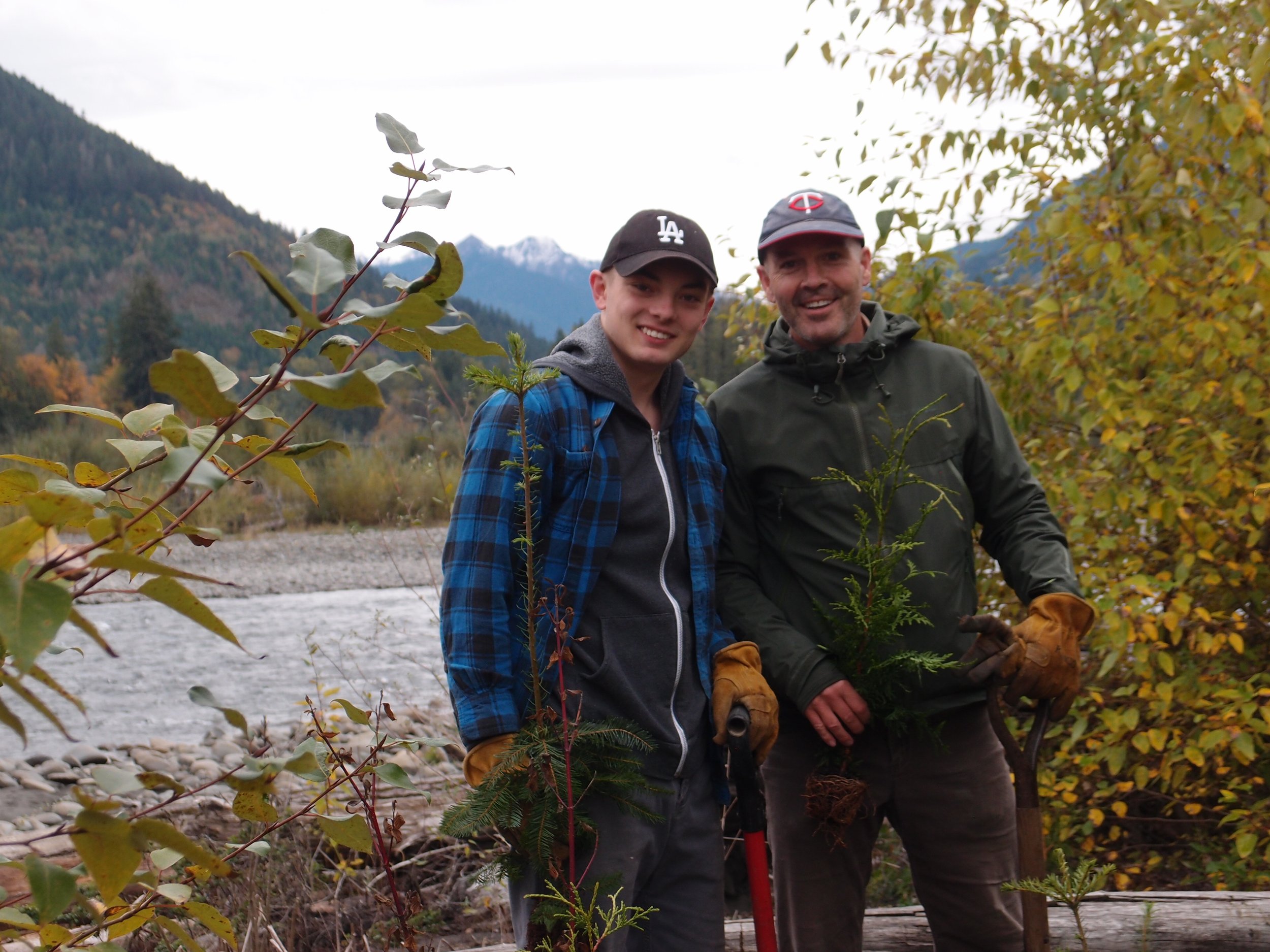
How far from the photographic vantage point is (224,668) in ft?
32.7

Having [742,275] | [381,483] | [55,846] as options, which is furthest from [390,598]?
[742,275]

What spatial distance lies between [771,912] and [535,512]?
3.28 feet

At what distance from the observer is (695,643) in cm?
243

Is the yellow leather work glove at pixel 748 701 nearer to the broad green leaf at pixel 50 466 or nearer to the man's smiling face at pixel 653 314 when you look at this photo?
the man's smiling face at pixel 653 314

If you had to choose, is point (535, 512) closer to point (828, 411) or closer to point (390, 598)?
point (828, 411)

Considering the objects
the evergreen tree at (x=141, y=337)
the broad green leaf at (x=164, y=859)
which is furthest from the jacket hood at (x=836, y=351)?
the evergreen tree at (x=141, y=337)

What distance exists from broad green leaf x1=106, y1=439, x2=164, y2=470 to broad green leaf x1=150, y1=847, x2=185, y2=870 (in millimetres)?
417

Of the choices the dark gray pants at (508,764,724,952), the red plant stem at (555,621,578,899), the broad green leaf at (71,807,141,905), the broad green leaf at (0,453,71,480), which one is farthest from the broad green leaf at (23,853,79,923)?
the dark gray pants at (508,764,724,952)

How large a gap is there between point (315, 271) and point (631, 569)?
1.48m

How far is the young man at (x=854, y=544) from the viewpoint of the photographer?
104 inches

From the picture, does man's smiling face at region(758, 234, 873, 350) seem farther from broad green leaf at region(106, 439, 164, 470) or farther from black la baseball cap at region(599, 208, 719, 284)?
broad green leaf at region(106, 439, 164, 470)

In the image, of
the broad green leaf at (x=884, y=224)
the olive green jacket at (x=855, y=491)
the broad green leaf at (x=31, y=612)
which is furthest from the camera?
the broad green leaf at (x=884, y=224)

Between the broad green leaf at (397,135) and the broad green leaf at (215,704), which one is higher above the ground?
the broad green leaf at (397,135)

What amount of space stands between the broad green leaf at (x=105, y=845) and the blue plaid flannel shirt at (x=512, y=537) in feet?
4.01
